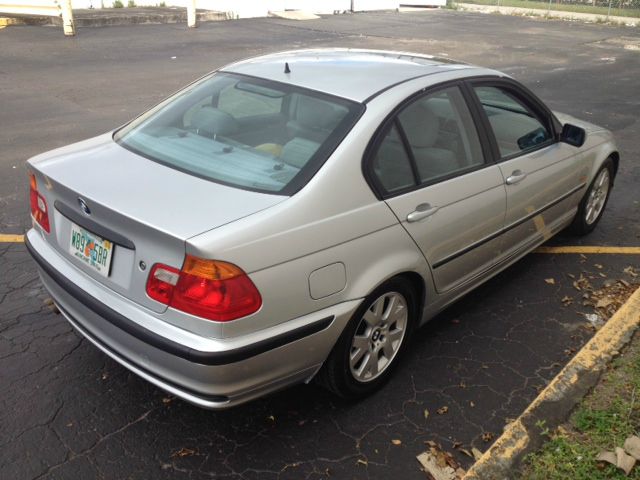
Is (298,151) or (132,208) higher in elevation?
(298,151)

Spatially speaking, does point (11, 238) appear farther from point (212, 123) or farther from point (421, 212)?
point (421, 212)

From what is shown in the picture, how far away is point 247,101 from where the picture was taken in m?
3.69

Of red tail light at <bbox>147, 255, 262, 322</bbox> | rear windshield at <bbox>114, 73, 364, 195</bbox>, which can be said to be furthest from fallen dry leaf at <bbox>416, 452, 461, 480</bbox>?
rear windshield at <bbox>114, 73, 364, 195</bbox>

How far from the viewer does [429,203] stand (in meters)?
3.39

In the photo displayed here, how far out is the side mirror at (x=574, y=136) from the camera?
4.54 m

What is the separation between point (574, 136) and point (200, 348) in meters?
3.23

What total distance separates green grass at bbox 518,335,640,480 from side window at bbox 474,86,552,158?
147cm

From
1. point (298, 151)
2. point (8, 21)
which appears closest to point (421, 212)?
point (298, 151)

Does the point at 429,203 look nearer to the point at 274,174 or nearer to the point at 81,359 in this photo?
the point at 274,174

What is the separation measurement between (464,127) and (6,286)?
10.3 feet

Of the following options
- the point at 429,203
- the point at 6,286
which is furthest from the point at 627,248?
the point at 6,286

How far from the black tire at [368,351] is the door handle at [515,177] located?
106 centimetres

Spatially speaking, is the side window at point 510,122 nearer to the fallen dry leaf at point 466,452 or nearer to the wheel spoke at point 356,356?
the wheel spoke at point 356,356

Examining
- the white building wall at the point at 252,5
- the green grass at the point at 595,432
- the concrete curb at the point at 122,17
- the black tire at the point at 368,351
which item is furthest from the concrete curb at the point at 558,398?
the white building wall at the point at 252,5
